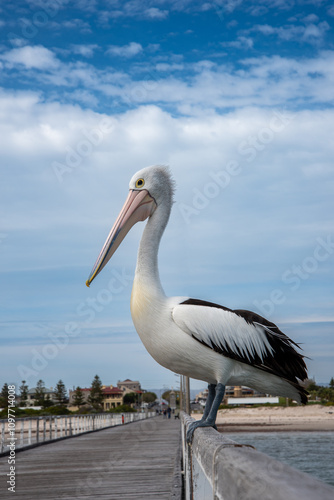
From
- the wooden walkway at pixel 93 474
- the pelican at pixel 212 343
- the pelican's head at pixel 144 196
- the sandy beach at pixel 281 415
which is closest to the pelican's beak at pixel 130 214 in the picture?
the pelican's head at pixel 144 196

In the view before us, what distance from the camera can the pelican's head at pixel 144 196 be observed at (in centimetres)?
466

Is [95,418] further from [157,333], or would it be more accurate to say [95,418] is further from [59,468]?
[157,333]

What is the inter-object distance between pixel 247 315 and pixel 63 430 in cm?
1610

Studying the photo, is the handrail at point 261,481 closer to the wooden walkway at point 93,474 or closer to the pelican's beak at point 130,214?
the pelican's beak at point 130,214

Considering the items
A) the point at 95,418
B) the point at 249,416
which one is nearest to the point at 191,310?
the point at 95,418

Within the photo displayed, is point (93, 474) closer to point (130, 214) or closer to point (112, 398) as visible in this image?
point (130, 214)

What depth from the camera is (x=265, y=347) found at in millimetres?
3920

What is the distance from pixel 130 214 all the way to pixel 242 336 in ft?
5.00

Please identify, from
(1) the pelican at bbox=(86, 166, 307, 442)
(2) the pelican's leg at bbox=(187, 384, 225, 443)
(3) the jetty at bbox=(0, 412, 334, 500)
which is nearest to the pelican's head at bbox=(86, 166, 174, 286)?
(1) the pelican at bbox=(86, 166, 307, 442)

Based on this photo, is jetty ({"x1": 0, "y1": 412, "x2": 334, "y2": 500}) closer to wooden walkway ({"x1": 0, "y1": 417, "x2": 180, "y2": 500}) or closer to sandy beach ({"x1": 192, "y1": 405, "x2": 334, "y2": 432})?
wooden walkway ({"x1": 0, "y1": 417, "x2": 180, "y2": 500})

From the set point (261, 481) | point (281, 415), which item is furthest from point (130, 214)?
point (281, 415)

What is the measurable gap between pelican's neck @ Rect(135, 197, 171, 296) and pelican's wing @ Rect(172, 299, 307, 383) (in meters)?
0.31

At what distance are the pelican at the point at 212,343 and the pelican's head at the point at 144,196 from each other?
0.51m

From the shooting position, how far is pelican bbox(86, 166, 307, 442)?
149 inches
